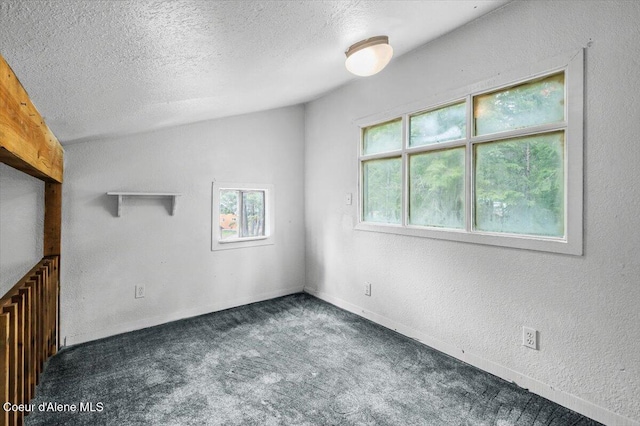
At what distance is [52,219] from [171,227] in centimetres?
94

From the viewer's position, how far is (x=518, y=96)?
7.14ft

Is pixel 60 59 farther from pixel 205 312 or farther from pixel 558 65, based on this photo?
pixel 205 312

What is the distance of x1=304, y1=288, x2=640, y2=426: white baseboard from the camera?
1769 mm

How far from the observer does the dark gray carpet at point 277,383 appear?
1.80 m

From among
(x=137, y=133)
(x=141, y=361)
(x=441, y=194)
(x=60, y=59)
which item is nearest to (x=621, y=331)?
(x=441, y=194)

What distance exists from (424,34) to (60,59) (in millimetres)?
2323

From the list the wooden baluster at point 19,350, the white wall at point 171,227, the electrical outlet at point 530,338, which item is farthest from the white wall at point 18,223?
the electrical outlet at point 530,338

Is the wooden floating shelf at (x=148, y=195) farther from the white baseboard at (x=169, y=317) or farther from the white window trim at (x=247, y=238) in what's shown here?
the white baseboard at (x=169, y=317)

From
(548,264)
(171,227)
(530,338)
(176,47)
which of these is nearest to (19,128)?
(176,47)

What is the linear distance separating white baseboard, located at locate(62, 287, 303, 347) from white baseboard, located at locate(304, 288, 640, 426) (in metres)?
1.30

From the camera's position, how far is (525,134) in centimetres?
211

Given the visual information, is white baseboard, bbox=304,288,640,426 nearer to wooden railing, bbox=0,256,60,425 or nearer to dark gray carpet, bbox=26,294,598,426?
dark gray carpet, bbox=26,294,598,426

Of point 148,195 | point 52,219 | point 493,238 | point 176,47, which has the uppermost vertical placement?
point 176,47

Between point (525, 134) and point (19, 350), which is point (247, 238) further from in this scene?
point (525, 134)
